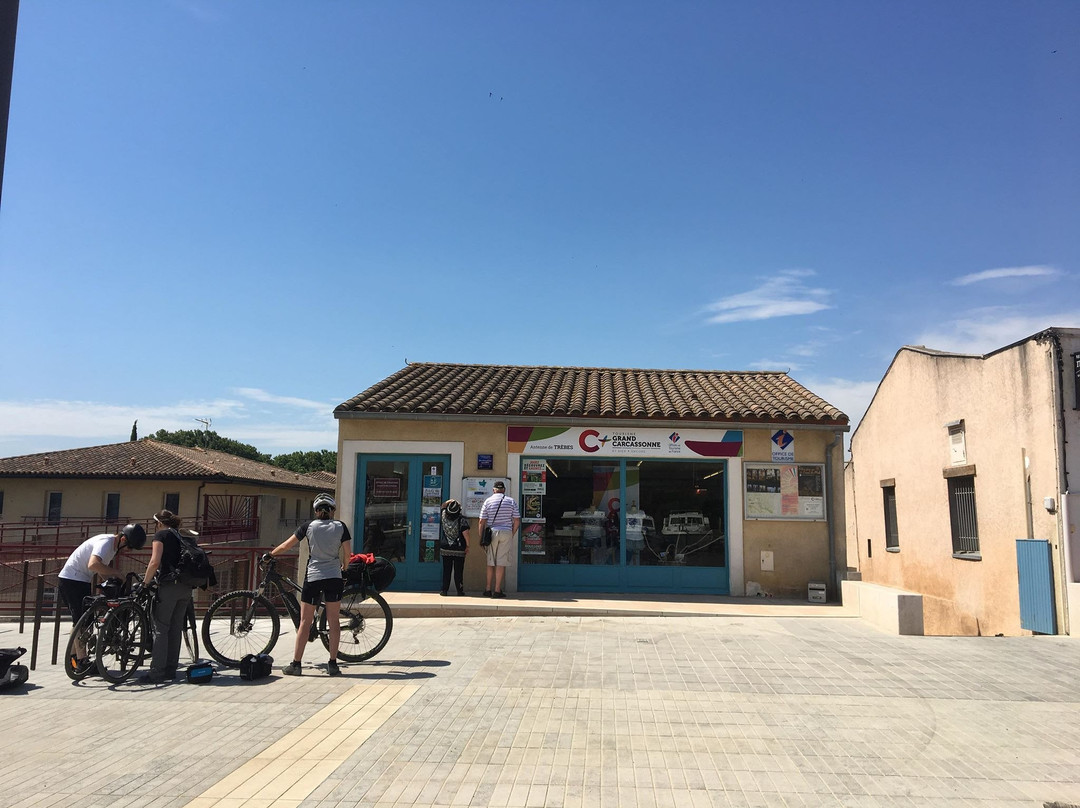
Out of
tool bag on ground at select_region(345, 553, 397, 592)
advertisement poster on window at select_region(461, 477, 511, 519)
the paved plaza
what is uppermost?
advertisement poster on window at select_region(461, 477, 511, 519)

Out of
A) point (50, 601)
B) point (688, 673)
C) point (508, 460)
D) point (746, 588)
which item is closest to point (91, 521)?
point (50, 601)

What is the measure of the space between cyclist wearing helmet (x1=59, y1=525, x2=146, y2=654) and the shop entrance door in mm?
4706

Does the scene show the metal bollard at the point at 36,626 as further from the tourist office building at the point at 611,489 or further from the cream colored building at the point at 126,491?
the cream colored building at the point at 126,491

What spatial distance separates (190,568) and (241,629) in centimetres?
93

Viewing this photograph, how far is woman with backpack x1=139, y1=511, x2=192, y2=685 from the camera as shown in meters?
7.31

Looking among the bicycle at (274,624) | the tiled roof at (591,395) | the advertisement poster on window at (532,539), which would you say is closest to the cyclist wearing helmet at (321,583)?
the bicycle at (274,624)

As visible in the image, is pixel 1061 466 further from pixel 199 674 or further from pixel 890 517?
pixel 199 674

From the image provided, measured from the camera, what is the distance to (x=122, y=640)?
741 centimetres

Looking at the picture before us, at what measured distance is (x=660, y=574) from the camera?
1243cm

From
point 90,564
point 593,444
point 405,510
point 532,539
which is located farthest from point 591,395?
point 90,564

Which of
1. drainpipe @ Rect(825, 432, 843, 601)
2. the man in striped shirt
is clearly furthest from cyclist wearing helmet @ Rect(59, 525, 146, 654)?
drainpipe @ Rect(825, 432, 843, 601)

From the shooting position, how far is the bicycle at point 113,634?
7328 millimetres

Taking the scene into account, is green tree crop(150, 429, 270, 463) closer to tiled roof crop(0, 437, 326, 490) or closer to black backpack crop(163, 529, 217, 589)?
tiled roof crop(0, 437, 326, 490)

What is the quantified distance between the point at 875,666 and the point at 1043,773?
2.81m
